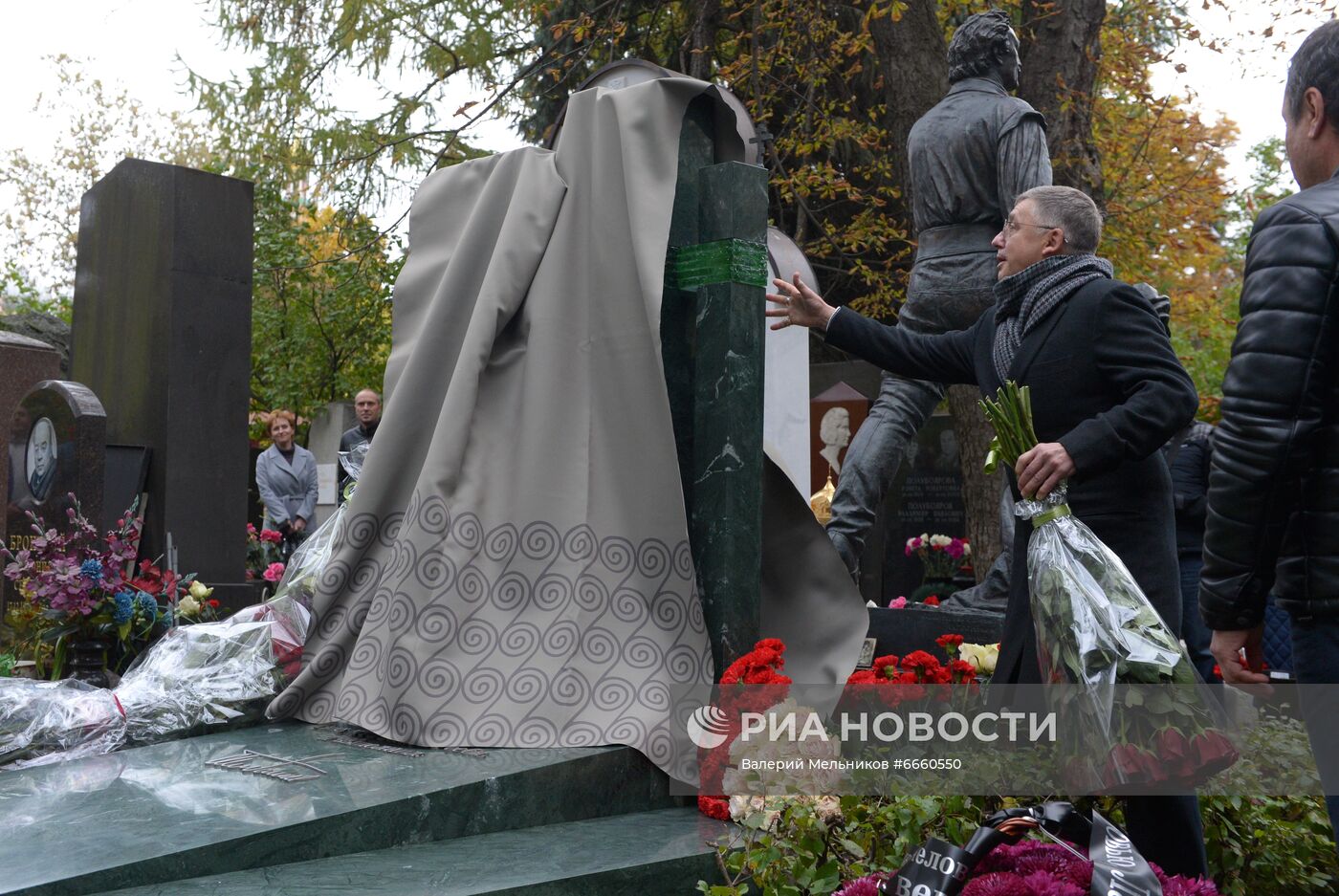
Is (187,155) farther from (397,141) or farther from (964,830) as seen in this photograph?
(964,830)

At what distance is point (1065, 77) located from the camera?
9.98m

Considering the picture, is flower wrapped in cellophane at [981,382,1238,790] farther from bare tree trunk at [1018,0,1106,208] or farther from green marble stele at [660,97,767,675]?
bare tree trunk at [1018,0,1106,208]

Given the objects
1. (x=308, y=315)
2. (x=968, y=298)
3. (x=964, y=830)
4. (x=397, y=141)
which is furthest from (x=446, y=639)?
(x=308, y=315)

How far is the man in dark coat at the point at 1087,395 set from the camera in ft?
9.74

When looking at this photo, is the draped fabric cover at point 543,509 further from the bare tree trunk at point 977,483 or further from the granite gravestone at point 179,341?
the bare tree trunk at point 977,483

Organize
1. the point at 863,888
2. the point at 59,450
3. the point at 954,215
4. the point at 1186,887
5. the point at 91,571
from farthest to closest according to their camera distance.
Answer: the point at 59,450 < the point at 954,215 < the point at 91,571 < the point at 863,888 < the point at 1186,887

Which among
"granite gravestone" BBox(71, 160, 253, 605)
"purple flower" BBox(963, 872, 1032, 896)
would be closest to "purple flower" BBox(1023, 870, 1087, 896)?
"purple flower" BBox(963, 872, 1032, 896)

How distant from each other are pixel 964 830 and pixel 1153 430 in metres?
1.02

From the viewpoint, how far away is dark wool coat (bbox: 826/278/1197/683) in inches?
120

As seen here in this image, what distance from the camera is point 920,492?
13.0 meters

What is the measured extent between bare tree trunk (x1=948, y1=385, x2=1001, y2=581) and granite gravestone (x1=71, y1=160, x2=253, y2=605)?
17.4 feet

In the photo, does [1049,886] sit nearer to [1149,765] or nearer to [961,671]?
[1149,765]

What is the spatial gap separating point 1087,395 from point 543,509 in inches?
67.1

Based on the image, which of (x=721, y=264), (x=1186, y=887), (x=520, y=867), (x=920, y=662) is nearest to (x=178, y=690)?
(x=520, y=867)
